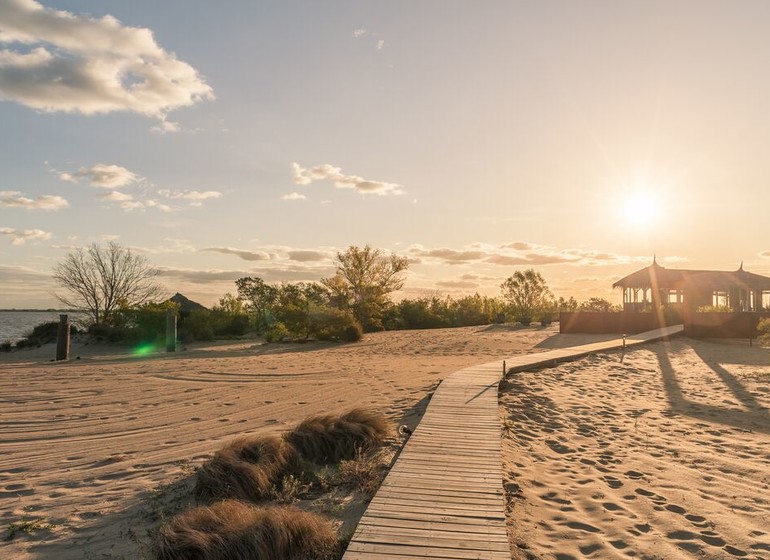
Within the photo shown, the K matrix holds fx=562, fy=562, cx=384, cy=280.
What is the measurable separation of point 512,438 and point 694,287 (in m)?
30.0

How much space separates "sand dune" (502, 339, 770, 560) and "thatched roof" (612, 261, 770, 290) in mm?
21489

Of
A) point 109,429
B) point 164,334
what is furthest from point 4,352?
point 109,429

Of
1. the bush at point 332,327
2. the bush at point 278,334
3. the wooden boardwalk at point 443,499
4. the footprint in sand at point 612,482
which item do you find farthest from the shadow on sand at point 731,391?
the bush at point 278,334

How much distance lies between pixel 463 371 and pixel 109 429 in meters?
6.47

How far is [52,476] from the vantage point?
614cm

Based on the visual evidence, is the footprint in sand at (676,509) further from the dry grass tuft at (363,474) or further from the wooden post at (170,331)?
the wooden post at (170,331)

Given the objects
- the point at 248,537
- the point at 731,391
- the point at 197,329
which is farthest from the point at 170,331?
the point at 248,537

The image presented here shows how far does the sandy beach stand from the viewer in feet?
15.0

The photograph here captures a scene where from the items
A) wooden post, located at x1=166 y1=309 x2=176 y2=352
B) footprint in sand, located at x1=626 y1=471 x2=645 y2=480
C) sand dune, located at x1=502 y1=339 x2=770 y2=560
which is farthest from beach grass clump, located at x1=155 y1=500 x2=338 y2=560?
wooden post, located at x1=166 y1=309 x2=176 y2=352

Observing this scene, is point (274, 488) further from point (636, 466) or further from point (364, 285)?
point (364, 285)

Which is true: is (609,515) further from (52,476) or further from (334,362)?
(334,362)

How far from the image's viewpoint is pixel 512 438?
7203 millimetres

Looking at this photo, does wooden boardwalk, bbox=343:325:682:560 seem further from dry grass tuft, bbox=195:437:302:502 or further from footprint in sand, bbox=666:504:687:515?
footprint in sand, bbox=666:504:687:515

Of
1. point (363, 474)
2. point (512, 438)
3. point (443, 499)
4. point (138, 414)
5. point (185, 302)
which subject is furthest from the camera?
point (185, 302)
